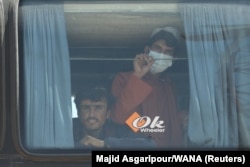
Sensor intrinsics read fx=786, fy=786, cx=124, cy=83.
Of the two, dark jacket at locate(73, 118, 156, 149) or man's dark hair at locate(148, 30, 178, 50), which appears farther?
man's dark hair at locate(148, 30, 178, 50)

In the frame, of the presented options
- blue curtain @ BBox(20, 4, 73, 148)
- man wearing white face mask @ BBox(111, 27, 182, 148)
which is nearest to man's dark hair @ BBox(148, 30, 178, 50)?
man wearing white face mask @ BBox(111, 27, 182, 148)

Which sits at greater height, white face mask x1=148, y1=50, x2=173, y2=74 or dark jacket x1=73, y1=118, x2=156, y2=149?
white face mask x1=148, y1=50, x2=173, y2=74

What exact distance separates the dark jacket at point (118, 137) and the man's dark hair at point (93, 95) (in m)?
0.11

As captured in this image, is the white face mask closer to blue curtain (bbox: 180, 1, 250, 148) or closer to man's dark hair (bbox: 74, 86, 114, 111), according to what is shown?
blue curtain (bbox: 180, 1, 250, 148)

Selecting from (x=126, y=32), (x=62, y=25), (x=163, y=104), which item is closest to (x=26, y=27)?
(x=62, y=25)

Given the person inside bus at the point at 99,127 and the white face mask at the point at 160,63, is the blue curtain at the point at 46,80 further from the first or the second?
the white face mask at the point at 160,63

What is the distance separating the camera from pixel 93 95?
184 inches

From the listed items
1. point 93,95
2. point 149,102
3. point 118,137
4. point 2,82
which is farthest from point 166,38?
point 2,82

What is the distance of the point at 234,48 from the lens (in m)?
4.75

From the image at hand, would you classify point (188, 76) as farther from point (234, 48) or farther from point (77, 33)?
point (77, 33)

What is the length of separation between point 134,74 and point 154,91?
16 cm

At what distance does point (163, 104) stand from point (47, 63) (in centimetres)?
73

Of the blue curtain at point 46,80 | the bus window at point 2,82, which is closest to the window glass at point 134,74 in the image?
the blue curtain at point 46,80

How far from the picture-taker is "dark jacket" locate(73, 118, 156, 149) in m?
4.59
